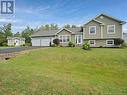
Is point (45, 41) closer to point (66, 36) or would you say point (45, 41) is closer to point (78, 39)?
point (66, 36)

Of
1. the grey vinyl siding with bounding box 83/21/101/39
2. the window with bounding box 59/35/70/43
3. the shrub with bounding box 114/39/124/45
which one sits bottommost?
the shrub with bounding box 114/39/124/45

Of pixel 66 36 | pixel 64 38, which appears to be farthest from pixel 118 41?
pixel 64 38

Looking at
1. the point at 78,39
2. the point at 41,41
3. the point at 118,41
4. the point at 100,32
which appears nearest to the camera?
the point at 118,41

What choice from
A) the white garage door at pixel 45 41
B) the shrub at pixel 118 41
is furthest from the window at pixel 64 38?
the shrub at pixel 118 41

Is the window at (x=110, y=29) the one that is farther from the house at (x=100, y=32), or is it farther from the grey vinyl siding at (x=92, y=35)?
the grey vinyl siding at (x=92, y=35)

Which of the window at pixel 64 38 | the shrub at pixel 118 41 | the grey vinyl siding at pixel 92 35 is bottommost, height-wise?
A: the shrub at pixel 118 41

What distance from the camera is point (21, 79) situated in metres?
11.5

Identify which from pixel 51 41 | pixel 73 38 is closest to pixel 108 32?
pixel 73 38

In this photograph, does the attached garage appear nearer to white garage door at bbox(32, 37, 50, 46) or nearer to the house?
white garage door at bbox(32, 37, 50, 46)

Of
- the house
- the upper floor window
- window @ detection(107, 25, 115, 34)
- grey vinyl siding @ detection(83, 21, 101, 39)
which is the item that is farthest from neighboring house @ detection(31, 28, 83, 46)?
window @ detection(107, 25, 115, 34)

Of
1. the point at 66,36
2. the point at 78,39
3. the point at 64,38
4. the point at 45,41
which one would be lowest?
the point at 45,41

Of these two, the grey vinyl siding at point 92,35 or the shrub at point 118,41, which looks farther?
the grey vinyl siding at point 92,35

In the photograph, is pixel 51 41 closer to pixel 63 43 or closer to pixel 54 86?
pixel 63 43

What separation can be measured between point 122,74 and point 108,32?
21189 millimetres
